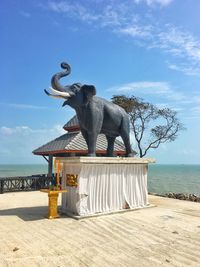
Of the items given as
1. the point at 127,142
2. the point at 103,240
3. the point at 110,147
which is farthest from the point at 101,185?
the point at 103,240

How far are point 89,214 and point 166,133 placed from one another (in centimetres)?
1848

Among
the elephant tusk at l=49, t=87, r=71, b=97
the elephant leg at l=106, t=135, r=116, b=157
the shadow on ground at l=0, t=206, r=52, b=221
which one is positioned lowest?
the shadow on ground at l=0, t=206, r=52, b=221

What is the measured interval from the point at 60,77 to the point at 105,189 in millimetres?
3683

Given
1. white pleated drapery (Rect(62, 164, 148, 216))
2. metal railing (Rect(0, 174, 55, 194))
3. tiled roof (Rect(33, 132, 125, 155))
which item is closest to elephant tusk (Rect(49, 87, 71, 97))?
white pleated drapery (Rect(62, 164, 148, 216))

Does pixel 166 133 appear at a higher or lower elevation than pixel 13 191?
higher

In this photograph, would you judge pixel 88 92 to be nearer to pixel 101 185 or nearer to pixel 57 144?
pixel 101 185

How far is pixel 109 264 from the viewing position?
212 inches

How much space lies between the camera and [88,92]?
9656 millimetres

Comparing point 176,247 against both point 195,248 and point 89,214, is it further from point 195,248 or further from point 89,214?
point 89,214

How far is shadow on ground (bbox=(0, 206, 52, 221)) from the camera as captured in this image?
9.33 m

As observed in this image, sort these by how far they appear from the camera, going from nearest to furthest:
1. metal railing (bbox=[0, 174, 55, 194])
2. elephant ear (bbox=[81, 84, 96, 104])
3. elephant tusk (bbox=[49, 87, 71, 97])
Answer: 1. elephant tusk (bbox=[49, 87, 71, 97])
2. elephant ear (bbox=[81, 84, 96, 104])
3. metal railing (bbox=[0, 174, 55, 194])

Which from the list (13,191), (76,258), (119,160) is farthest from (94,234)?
(13,191)

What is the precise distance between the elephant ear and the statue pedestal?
6.08 feet

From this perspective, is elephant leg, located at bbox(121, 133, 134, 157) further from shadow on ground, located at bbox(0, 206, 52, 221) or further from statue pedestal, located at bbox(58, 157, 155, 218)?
shadow on ground, located at bbox(0, 206, 52, 221)
